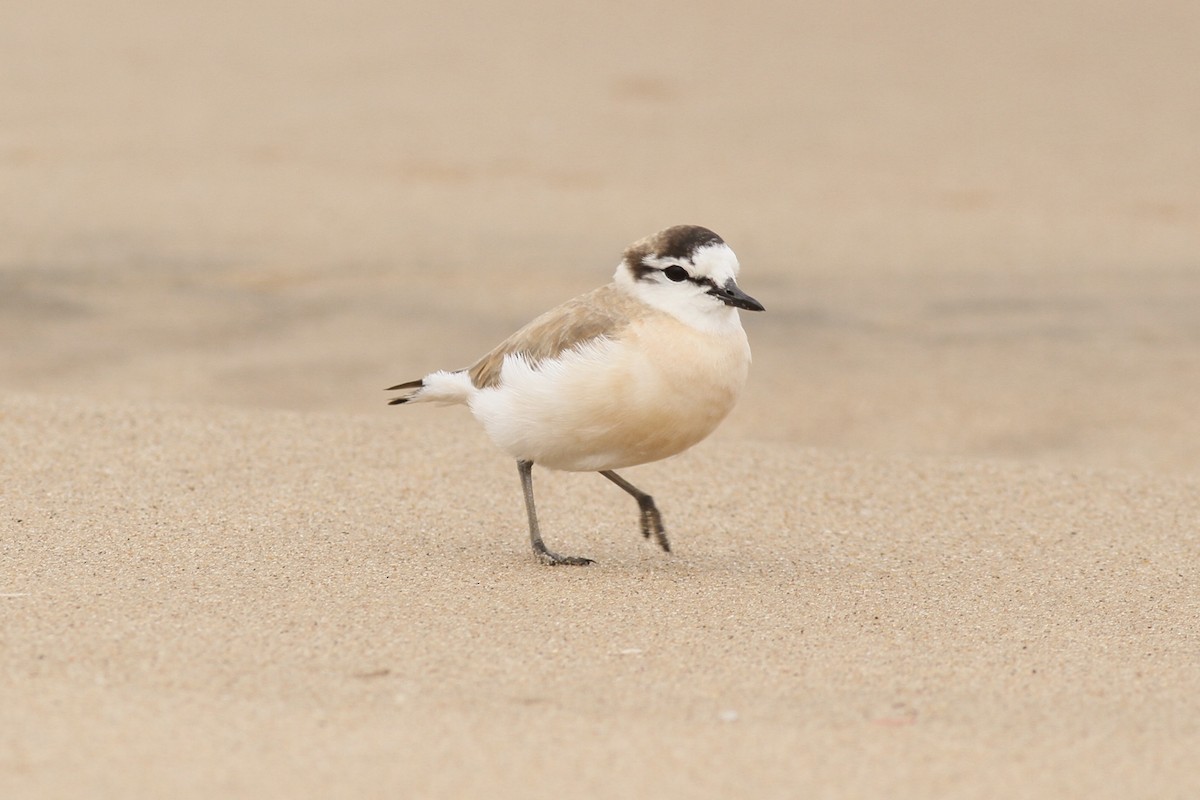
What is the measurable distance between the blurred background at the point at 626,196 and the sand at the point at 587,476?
0.04 m

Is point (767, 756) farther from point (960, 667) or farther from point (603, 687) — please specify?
point (960, 667)

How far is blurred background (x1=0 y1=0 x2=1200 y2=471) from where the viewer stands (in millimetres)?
8844

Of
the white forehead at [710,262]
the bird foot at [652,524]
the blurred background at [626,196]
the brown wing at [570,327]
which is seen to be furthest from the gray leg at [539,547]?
the blurred background at [626,196]

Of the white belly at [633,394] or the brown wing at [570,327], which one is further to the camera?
the brown wing at [570,327]

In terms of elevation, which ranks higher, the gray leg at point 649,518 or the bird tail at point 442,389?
the bird tail at point 442,389

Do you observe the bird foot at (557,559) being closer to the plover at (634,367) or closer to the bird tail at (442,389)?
the plover at (634,367)

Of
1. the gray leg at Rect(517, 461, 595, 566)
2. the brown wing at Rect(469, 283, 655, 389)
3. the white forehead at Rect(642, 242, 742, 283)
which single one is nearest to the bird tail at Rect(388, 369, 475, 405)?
the brown wing at Rect(469, 283, 655, 389)

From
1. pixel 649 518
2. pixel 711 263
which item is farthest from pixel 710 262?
pixel 649 518

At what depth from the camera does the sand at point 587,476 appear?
3.63 metres

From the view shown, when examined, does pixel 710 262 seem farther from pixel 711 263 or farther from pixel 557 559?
pixel 557 559

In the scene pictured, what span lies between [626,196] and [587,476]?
5.47 m

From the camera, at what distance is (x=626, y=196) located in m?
11.6

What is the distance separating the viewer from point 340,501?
5.84m

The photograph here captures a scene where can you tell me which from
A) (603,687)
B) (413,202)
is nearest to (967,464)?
(603,687)
